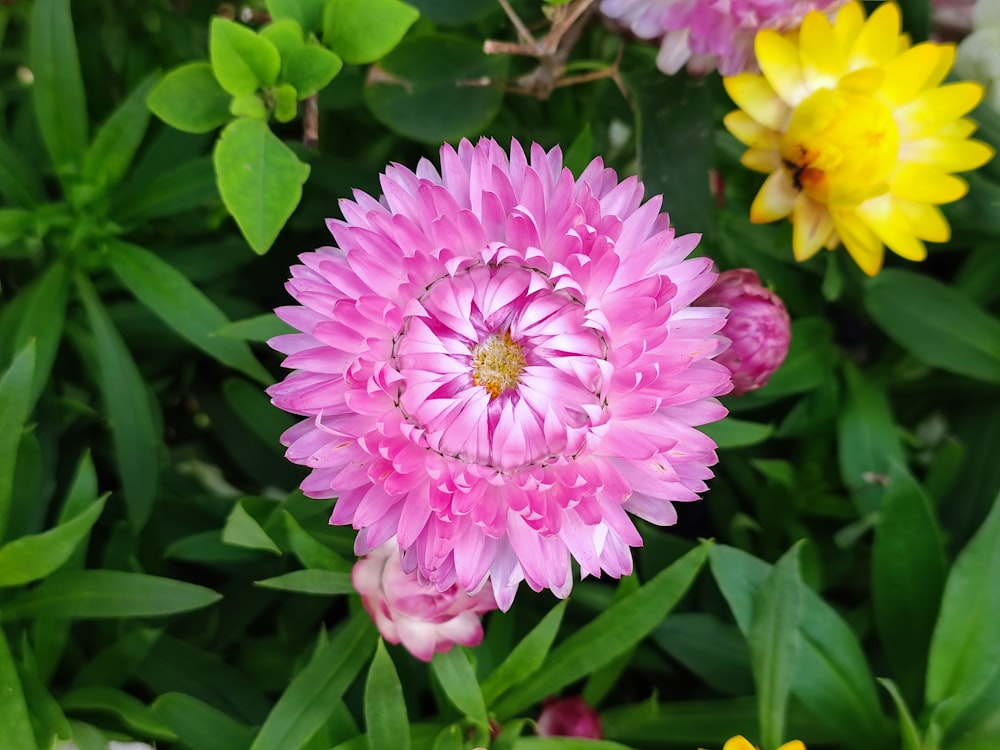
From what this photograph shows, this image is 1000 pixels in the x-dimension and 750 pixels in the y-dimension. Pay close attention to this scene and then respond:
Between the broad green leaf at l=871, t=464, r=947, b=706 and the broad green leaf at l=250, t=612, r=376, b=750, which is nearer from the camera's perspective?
the broad green leaf at l=250, t=612, r=376, b=750

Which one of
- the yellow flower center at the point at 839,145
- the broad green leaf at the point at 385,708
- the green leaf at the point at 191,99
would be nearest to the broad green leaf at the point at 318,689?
the broad green leaf at the point at 385,708

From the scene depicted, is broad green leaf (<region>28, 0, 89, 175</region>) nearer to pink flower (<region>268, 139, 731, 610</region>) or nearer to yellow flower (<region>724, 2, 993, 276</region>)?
pink flower (<region>268, 139, 731, 610</region>)

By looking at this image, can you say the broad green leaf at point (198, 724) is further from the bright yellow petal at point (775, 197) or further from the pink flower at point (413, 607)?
the bright yellow petal at point (775, 197)

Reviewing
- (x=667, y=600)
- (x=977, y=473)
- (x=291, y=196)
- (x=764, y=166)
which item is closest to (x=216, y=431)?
(x=291, y=196)

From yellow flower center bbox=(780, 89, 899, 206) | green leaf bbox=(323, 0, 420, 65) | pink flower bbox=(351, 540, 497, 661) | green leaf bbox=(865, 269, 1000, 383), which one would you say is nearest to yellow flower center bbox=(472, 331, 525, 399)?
pink flower bbox=(351, 540, 497, 661)

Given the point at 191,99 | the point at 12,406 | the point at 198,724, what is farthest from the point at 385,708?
the point at 191,99

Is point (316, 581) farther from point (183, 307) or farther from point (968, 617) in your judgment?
point (968, 617)
